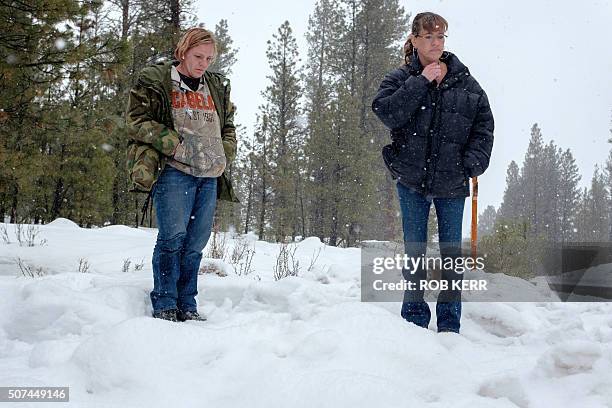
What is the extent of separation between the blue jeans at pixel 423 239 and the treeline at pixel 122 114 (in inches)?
158

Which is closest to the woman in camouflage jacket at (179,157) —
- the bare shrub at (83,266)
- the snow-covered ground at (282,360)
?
the snow-covered ground at (282,360)

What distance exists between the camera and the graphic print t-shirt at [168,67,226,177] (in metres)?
2.68

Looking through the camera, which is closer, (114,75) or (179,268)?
(179,268)

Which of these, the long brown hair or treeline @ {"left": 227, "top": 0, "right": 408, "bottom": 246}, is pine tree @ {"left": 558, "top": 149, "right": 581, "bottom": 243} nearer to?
treeline @ {"left": 227, "top": 0, "right": 408, "bottom": 246}

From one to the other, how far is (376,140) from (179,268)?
17685 mm

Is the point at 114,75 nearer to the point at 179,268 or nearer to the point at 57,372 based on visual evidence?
the point at 179,268

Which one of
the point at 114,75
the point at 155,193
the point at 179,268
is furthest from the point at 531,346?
the point at 114,75

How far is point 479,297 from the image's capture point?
4055 mm

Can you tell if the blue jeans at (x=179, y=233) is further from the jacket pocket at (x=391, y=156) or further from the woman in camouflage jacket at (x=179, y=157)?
the jacket pocket at (x=391, y=156)

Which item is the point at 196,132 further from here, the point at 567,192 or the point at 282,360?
the point at 567,192

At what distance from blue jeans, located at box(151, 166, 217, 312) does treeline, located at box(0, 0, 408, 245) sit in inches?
116

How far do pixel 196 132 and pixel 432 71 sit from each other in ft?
4.66

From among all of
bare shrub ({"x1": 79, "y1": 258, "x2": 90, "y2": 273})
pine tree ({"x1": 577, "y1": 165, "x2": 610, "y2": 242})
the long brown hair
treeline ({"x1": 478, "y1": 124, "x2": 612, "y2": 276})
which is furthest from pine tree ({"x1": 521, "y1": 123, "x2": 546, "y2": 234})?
the long brown hair

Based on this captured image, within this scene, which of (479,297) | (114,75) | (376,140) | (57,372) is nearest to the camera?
(57,372)
